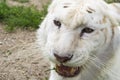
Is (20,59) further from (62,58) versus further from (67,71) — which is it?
(62,58)

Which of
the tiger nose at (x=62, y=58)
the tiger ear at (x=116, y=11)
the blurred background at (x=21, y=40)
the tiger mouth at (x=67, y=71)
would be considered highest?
the tiger ear at (x=116, y=11)

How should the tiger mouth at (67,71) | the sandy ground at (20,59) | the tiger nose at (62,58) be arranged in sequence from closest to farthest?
the tiger nose at (62,58) < the tiger mouth at (67,71) < the sandy ground at (20,59)

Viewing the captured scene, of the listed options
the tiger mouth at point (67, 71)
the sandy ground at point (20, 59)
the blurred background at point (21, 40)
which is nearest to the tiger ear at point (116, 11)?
the tiger mouth at point (67, 71)

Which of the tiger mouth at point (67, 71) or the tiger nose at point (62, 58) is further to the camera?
the tiger mouth at point (67, 71)

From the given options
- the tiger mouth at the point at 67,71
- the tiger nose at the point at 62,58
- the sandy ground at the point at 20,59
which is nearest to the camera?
the tiger nose at the point at 62,58

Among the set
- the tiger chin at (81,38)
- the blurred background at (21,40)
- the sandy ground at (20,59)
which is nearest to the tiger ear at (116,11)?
the tiger chin at (81,38)

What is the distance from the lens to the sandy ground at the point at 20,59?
533 cm

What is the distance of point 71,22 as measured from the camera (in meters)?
3.22

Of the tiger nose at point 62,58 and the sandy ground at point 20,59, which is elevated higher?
the tiger nose at point 62,58

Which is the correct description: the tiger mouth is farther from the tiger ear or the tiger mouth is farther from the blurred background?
the blurred background

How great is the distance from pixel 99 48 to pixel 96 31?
0.54 ft

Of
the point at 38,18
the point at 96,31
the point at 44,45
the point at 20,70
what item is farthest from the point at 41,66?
the point at 96,31

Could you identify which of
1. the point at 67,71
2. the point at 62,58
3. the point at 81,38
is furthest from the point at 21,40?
the point at 62,58

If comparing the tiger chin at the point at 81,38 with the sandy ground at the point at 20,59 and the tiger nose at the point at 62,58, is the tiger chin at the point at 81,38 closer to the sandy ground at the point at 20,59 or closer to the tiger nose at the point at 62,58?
the tiger nose at the point at 62,58
